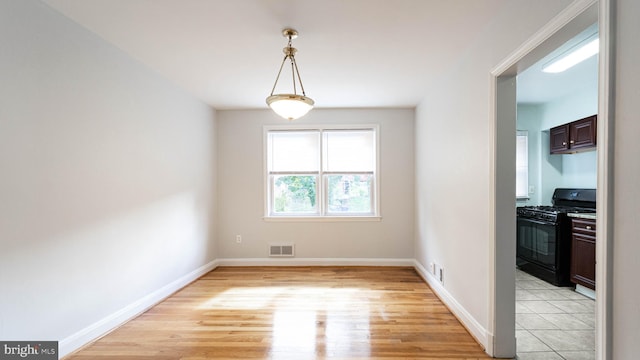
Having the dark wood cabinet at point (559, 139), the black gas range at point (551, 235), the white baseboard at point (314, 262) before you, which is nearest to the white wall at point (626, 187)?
the black gas range at point (551, 235)

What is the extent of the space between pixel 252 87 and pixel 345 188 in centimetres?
210

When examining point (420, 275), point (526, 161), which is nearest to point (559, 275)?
point (420, 275)

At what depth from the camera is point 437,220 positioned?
333 cm

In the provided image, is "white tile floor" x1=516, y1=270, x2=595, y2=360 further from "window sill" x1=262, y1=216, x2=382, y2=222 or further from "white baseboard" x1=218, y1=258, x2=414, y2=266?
"window sill" x1=262, y1=216, x2=382, y2=222

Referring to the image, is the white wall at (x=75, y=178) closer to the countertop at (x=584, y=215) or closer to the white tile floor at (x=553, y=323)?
the white tile floor at (x=553, y=323)

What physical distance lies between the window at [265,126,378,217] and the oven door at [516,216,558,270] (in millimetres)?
2208

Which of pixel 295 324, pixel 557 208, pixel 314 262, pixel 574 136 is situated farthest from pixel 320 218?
pixel 574 136

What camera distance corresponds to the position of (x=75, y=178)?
85.2 inches

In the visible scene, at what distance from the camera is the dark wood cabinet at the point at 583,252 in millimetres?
3088

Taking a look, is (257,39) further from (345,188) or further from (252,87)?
(345,188)

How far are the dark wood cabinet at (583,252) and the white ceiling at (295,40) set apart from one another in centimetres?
245

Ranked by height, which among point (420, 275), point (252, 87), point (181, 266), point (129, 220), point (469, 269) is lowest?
point (420, 275)

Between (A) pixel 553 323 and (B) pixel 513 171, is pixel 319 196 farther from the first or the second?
(A) pixel 553 323

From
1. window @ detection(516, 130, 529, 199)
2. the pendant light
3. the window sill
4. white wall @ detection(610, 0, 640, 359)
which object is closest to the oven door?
window @ detection(516, 130, 529, 199)
